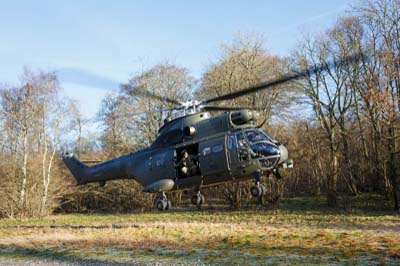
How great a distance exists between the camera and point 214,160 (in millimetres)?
13867

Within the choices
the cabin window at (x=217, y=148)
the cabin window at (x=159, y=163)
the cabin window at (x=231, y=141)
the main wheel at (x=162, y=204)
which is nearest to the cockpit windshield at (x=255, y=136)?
the cabin window at (x=231, y=141)

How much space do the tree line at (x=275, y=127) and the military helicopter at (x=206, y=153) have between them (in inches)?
499

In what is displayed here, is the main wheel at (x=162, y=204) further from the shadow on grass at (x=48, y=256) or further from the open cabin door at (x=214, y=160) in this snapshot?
the shadow on grass at (x=48, y=256)

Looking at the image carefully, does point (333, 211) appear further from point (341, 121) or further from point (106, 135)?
point (106, 135)

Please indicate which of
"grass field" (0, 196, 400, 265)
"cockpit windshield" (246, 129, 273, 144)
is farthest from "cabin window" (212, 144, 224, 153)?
"grass field" (0, 196, 400, 265)

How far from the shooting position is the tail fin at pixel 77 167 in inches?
732

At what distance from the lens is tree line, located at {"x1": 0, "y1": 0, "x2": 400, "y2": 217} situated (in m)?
27.4

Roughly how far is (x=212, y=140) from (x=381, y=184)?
67.0ft

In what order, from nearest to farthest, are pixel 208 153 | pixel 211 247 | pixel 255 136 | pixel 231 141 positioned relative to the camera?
pixel 211 247 → pixel 255 136 → pixel 231 141 → pixel 208 153

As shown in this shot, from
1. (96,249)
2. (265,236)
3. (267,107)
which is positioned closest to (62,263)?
(96,249)

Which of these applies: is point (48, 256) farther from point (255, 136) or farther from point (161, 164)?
point (255, 136)

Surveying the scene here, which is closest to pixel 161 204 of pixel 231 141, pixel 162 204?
pixel 162 204

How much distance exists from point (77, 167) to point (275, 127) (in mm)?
16396

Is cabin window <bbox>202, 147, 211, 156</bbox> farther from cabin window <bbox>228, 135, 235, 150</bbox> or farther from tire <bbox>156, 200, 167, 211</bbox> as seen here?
tire <bbox>156, 200, 167, 211</bbox>
